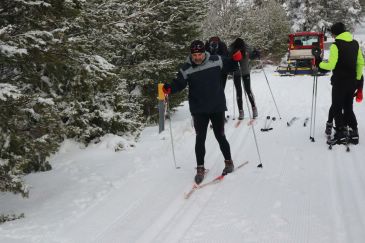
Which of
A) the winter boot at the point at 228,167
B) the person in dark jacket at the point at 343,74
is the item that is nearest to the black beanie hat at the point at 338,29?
the person in dark jacket at the point at 343,74

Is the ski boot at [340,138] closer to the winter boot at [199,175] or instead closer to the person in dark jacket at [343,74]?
the person in dark jacket at [343,74]

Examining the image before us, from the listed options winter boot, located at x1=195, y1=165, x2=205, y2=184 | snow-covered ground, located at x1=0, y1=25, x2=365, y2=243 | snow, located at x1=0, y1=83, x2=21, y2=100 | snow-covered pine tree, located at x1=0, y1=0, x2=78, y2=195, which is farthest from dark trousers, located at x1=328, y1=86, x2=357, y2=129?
snow, located at x1=0, y1=83, x2=21, y2=100

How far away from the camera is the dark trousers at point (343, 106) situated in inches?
294

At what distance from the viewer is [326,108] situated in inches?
461

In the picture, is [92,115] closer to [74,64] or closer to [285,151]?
[74,64]

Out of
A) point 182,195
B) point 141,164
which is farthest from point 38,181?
point 182,195

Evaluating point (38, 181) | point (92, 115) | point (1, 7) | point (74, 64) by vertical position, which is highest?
point (1, 7)

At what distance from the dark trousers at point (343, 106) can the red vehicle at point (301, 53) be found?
15.7m

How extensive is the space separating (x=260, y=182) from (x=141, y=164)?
228 centimetres

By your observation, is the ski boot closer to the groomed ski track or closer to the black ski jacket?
the groomed ski track

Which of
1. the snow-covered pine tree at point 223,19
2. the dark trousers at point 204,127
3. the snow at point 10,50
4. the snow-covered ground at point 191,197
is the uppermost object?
the snow-covered pine tree at point 223,19

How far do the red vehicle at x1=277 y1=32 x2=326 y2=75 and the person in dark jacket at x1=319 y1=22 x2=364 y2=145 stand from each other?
51.7 ft

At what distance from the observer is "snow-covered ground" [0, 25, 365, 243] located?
437 cm

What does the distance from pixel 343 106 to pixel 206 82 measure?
350cm
